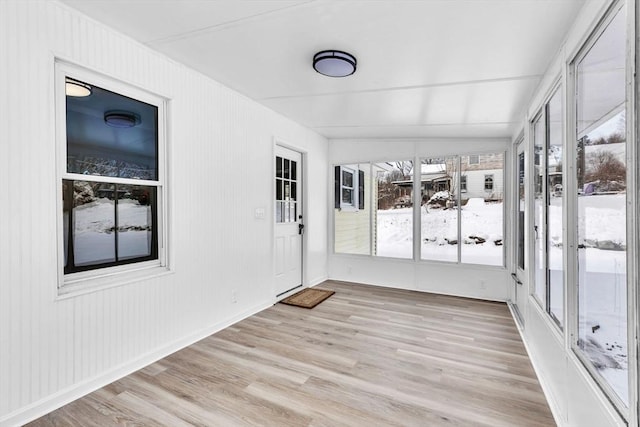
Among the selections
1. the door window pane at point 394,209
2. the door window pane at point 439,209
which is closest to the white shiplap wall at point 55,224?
the door window pane at point 394,209

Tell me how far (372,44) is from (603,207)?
69.5 inches

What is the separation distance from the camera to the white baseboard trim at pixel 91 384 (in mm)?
1860

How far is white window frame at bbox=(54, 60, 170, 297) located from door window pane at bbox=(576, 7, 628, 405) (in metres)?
2.96

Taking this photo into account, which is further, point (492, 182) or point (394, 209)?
point (394, 209)

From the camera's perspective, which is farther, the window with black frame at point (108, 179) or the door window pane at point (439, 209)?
the door window pane at point (439, 209)

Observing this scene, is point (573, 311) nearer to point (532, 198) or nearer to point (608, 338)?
point (608, 338)

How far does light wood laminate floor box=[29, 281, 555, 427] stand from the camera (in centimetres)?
197

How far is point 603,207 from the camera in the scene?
1.50 m

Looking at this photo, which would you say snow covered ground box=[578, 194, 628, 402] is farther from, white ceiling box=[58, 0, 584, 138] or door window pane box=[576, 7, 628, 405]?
white ceiling box=[58, 0, 584, 138]

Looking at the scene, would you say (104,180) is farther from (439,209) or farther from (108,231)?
(439,209)

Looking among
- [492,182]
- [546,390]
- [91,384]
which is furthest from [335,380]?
[492,182]

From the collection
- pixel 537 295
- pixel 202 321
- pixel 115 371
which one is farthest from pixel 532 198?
pixel 115 371

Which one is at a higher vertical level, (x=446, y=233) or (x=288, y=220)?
(x=288, y=220)

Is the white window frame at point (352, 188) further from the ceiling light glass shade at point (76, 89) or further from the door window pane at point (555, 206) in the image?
the ceiling light glass shade at point (76, 89)
